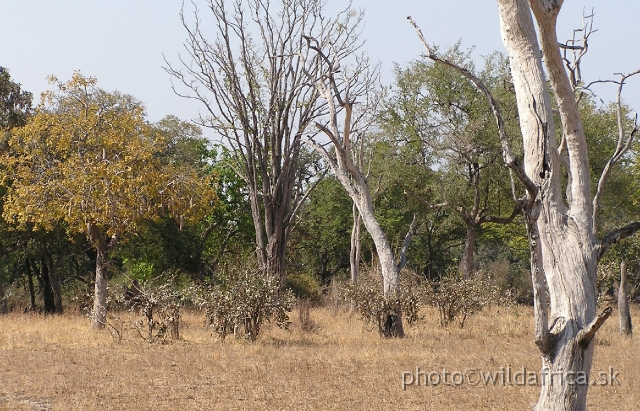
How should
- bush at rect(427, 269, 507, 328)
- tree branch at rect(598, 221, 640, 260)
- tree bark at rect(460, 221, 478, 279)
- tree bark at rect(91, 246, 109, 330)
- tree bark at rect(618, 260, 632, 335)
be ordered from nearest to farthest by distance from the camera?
tree branch at rect(598, 221, 640, 260) → tree bark at rect(618, 260, 632, 335) → tree bark at rect(91, 246, 109, 330) → bush at rect(427, 269, 507, 328) → tree bark at rect(460, 221, 478, 279)

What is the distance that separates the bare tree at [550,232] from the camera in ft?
14.6

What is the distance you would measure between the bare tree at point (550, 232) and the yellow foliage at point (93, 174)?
11954 millimetres

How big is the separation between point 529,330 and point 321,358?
20.8 feet

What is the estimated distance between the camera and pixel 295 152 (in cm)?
1883

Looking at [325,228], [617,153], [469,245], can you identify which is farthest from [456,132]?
[617,153]

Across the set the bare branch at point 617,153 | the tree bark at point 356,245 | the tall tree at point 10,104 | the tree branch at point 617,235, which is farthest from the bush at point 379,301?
the tall tree at point 10,104

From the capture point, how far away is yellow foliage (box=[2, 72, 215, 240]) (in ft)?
50.3

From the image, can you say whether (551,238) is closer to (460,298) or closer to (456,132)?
(460,298)

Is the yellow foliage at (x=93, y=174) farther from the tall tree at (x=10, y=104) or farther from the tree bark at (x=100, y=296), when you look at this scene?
the tall tree at (x=10, y=104)

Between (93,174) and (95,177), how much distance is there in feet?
0.26

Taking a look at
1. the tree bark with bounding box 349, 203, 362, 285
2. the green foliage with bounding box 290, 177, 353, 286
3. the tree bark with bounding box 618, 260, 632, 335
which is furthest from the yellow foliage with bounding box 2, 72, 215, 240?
the green foliage with bounding box 290, 177, 353, 286

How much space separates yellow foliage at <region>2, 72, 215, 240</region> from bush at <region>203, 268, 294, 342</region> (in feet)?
10.7

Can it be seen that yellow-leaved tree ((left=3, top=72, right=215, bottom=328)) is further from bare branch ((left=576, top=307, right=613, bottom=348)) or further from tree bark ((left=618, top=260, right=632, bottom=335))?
bare branch ((left=576, top=307, right=613, bottom=348))

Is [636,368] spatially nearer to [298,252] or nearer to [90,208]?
[90,208]
